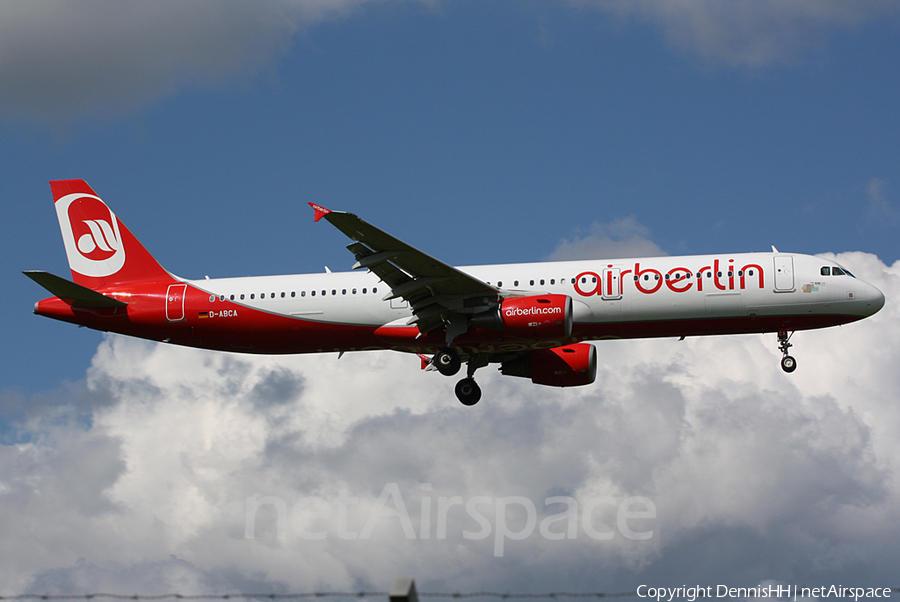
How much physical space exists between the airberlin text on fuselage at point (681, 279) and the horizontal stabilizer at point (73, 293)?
19.4m

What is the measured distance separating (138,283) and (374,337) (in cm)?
1096

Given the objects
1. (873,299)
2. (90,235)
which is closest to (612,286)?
(873,299)

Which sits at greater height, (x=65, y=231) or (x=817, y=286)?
(x=65, y=231)

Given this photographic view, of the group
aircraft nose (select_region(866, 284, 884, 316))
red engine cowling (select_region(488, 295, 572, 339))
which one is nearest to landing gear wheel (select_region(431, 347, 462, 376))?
red engine cowling (select_region(488, 295, 572, 339))

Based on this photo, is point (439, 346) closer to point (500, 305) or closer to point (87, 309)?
point (500, 305)

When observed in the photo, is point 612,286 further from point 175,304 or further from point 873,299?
point 175,304

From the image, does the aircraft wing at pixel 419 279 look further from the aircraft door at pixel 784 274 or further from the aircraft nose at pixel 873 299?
the aircraft nose at pixel 873 299

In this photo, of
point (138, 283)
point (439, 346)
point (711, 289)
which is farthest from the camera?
point (138, 283)

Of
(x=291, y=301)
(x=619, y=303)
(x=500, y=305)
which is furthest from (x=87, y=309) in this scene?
(x=619, y=303)

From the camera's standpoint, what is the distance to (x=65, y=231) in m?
41.1

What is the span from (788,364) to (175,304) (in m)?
24.7

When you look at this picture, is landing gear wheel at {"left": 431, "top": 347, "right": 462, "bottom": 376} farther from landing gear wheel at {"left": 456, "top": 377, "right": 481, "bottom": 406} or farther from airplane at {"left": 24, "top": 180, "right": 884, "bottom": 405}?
landing gear wheel at {"left": 456, "top": 377, "right": 481, "bottom": 406}

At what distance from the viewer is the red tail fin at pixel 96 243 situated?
39875mm

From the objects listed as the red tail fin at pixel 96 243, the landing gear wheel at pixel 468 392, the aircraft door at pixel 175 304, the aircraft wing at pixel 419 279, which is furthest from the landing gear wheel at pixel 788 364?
the red tail fin at pixel 96 243
